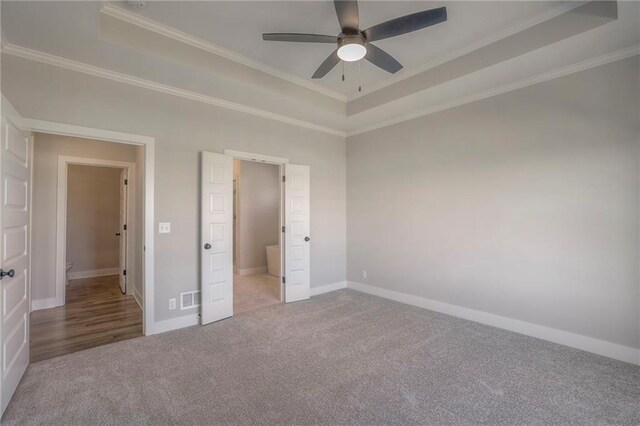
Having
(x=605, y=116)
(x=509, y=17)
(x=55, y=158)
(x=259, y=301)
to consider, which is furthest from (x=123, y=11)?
(x=605, y=116)

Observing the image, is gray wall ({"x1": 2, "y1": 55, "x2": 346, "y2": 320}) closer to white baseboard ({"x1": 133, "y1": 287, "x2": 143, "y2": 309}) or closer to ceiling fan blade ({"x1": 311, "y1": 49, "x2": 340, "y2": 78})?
white baseboard ({"x1": 133, "y1": 287, "x2": 143, "y2": 309})

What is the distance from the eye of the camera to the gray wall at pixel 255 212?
21.5ft

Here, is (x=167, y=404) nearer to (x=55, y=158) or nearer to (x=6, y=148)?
(x=6, y=148)

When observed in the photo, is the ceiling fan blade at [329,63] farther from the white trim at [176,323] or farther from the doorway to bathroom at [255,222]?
the doorway to bathroom at [255,222]

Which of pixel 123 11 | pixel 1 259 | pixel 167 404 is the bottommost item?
pixel 167 404

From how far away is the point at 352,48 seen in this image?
7.66 ft

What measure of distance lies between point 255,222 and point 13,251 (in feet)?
15.3

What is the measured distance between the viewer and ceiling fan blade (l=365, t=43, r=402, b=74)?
2.48 m

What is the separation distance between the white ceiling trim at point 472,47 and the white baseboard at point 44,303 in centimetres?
531

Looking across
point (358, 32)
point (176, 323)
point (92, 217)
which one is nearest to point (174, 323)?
point (176, 323)

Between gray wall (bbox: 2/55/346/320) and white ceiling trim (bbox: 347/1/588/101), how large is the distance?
1.33m

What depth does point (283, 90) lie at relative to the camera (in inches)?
146

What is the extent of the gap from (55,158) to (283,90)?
3546 mm

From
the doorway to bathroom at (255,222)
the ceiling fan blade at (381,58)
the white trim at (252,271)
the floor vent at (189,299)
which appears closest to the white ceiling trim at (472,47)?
the ceiling fan blade at (381,58)
